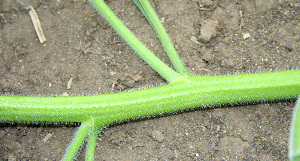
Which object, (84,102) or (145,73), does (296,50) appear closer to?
(145,73)

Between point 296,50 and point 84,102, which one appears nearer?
point 84,102

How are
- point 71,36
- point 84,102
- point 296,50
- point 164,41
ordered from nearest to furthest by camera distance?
point 84,102, point 164,41, point 296,50, point 71,36

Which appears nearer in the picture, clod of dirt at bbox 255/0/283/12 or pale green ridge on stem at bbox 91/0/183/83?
pale green ridge on stem at bbox 91/0/183/83

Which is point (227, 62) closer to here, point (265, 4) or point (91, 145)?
point (265, 4)

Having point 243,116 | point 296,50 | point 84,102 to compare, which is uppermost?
point 296,50

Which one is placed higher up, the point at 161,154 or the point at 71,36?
the point at 71,36

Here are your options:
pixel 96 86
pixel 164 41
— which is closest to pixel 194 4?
pixel 164 41

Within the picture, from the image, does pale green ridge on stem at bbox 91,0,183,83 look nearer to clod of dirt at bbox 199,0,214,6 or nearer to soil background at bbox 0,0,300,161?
soil background at bbox 0,0,300,161

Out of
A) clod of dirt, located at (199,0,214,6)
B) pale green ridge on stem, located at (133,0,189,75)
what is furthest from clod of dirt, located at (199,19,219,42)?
pale green ridge on stem, located at (133,0,189,75)

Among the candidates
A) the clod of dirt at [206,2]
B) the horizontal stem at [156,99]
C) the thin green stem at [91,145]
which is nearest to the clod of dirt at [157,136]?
the horizontal stem at [156,99]
